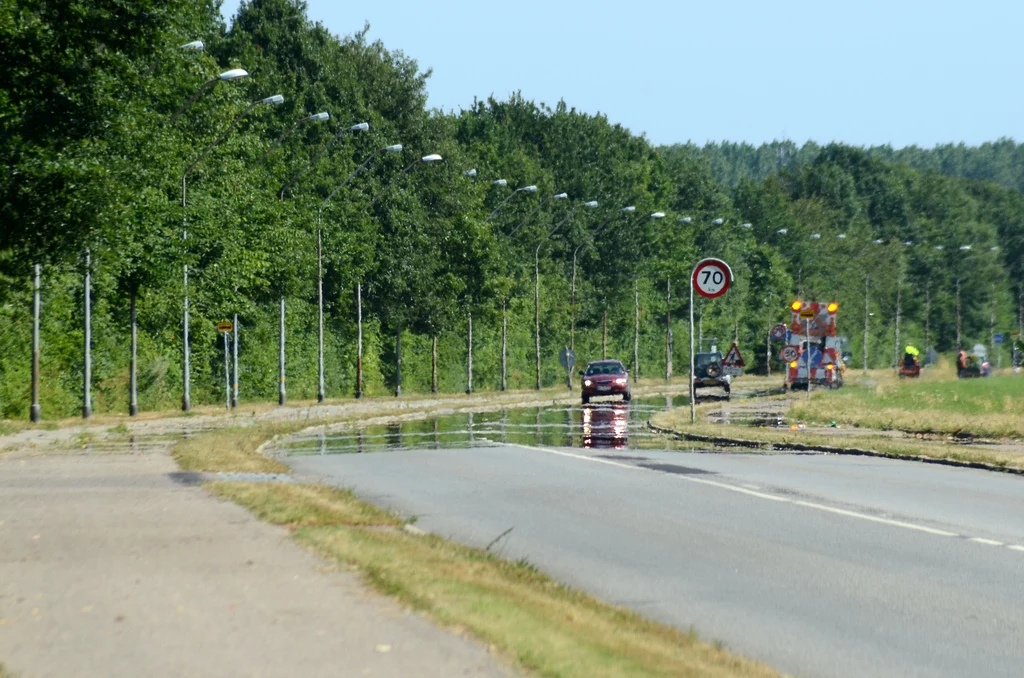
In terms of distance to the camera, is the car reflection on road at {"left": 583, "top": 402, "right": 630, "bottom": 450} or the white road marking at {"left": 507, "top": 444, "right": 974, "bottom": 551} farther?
the car reflection on road at {"left": 583, "top": 402, "right": 630, "bottom": 450}

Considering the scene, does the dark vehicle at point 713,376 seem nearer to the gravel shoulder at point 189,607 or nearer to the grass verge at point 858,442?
the grass verge at point 858,442

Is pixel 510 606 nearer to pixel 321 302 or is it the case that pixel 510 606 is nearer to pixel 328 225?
pixel 321 302

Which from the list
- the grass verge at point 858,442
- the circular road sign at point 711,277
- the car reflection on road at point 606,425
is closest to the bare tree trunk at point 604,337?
the car reflection on road at point 606,425

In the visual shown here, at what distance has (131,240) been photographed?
39.1 meters

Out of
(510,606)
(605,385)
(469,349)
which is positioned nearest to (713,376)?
(605,385)

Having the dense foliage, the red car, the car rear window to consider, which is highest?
the dense foliage

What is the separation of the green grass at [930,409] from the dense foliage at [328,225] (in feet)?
59.7

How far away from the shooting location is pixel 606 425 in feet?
125

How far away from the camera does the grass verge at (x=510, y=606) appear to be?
765 centimetres

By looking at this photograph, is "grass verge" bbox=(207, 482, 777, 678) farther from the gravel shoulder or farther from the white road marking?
the white road marking

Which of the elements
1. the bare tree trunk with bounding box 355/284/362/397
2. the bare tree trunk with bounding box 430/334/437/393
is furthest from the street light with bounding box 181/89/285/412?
the bare tree trunk with bounding box 430/334/437/393

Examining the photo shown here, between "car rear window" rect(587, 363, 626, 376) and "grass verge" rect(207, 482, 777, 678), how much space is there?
45.7 meters

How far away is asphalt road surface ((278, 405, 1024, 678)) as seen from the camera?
9344mm

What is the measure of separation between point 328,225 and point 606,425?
23.1 m
